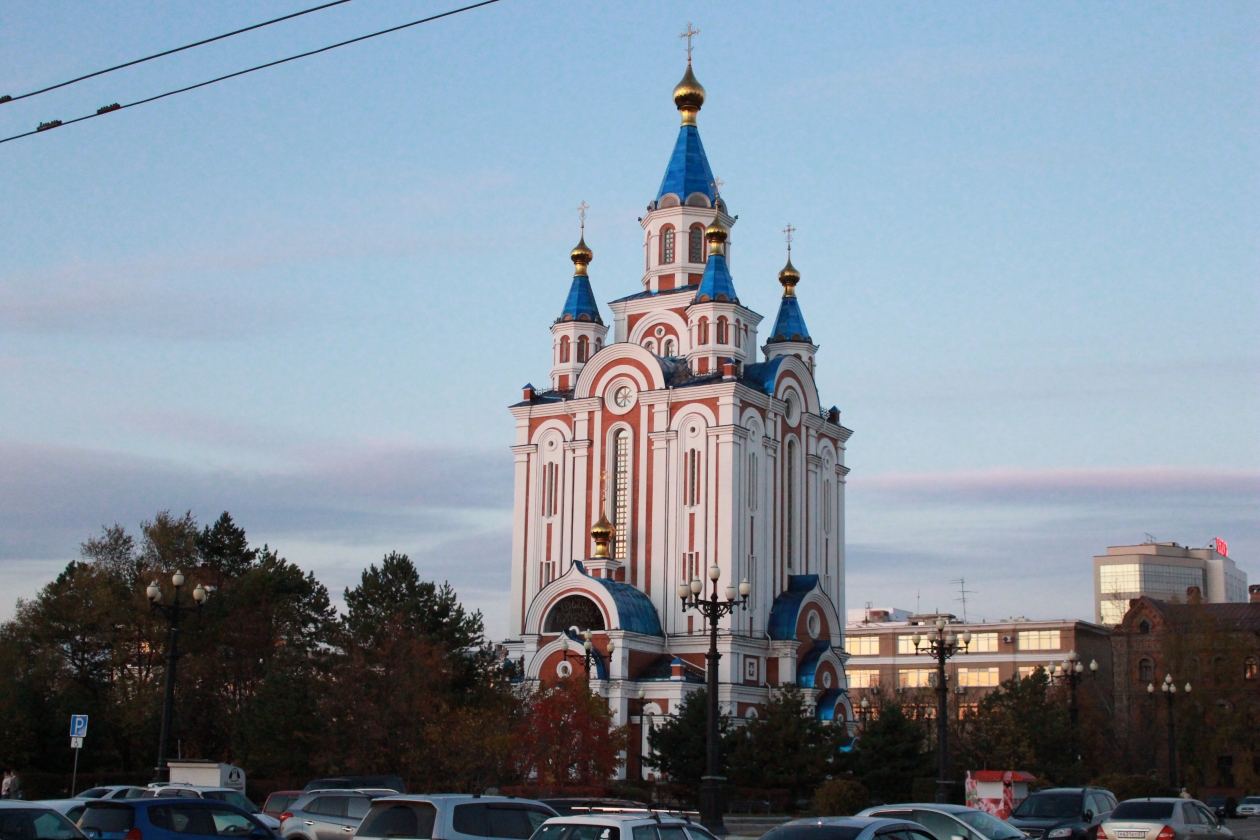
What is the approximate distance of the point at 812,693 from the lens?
56.7 meters

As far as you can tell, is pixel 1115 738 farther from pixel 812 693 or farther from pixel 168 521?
pixel 168 521

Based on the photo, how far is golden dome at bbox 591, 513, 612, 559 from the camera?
56875 mm

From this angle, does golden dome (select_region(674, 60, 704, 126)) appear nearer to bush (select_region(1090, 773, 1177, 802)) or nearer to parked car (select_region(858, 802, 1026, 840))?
bush (select_region(1090, 773, 1177, 802))

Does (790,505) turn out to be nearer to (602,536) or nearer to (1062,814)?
(602,536)

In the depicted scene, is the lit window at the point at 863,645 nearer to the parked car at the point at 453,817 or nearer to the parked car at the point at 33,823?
the parked car at the point at 453,817

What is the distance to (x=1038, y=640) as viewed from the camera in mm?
89062

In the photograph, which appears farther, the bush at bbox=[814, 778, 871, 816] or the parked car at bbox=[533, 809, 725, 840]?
the bush at bbox=[814, 778, 871, 816]

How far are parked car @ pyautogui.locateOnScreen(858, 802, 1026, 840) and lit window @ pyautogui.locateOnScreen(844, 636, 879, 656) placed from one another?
252 feet

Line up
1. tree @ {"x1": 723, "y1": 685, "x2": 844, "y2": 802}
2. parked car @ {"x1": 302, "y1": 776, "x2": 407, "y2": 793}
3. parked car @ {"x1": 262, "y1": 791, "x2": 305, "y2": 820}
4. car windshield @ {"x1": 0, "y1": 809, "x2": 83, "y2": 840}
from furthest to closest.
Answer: tree @ {"x1": 723, "y1": 685, "x2": 844, "y2": 802} → parked car @ {"x1": 302, "y1": 776, "x2": 407, "y2": 793} → parked car @ {"x1": 262, "y1": 791, "x2": 305, "y2": 820} → car windshield @ {"x1": 0, "y1": 809, "x2": 83, "y2": 840}

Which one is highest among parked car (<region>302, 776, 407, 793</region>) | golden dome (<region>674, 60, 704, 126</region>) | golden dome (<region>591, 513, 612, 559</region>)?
golden dome (<region>674, 60, 704, 126</region>)

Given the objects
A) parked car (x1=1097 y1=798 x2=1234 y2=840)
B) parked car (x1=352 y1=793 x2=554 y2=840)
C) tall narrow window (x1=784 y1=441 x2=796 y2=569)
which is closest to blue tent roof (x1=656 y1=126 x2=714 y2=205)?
tall narrow window (x1=784 y1=441 x2=796 y2=569)

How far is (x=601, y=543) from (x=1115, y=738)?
2974 cm

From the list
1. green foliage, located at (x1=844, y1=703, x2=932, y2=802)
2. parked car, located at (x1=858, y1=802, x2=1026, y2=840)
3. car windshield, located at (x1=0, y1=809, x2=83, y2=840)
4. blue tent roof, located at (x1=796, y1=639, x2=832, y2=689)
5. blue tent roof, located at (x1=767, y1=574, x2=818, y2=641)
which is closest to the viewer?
car windshield, located at (x1=0, y1=809, x2=83, y2=840)

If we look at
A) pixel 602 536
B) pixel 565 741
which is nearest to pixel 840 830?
pixel 565 741
